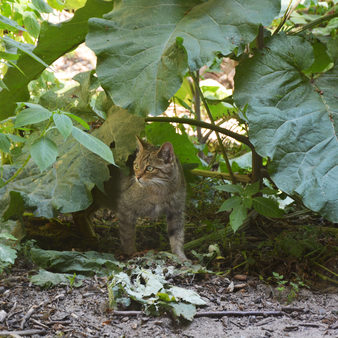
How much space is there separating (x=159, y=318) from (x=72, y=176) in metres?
1.20


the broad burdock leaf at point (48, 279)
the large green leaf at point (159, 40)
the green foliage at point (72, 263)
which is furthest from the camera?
the green foliage at point (72, 263)

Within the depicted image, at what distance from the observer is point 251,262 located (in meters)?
3.10

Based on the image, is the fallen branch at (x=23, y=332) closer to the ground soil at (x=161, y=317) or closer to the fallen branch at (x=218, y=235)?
the ground soil at (x=161, y=317)

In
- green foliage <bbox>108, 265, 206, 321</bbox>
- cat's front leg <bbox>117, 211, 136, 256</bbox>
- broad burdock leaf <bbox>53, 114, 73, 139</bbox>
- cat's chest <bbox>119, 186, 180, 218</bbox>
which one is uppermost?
broad burdock leaf <bbox>53, 114, 73, 139</bbox>

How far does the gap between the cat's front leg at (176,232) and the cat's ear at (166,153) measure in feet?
1.29

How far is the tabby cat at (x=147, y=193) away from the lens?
3566mm

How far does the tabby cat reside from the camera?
3.57m

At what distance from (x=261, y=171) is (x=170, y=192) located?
69cm

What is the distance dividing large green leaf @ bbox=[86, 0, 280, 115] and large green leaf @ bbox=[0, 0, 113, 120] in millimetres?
384

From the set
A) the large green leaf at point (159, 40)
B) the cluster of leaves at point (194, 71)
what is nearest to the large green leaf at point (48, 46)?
the cluster of leaves at point (194, 71)

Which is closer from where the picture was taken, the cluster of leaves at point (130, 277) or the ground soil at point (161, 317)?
the ground soil at point (161, 317)

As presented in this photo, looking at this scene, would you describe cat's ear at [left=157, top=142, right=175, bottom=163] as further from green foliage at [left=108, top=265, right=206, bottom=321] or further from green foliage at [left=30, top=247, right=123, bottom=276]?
green foliage at [left=108, top=265, right=206, bottom=321]

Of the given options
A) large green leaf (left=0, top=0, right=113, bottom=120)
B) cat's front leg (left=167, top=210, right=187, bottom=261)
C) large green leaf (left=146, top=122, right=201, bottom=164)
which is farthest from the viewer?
large green leaf (left=146, top=122, right=201, bottom=164)

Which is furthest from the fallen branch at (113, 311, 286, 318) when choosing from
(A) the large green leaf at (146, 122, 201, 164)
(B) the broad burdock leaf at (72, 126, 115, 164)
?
(A) the large green leaf at (146, 122, 201, 164)
